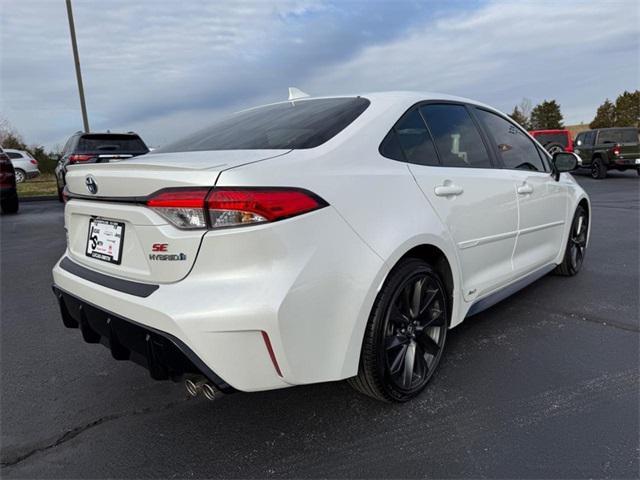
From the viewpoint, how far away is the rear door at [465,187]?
2564 millimetres

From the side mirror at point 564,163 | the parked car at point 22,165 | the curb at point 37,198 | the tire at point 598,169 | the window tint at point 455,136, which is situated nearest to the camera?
the window tint at point 455,136

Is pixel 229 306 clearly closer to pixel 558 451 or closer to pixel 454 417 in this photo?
pixel 454 417

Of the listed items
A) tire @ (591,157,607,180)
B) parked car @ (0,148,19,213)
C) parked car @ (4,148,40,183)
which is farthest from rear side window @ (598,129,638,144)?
parked car @ (4,148,40,183)

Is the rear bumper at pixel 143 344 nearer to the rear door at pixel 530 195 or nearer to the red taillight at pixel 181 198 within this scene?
the red taillight at pixel 181 198

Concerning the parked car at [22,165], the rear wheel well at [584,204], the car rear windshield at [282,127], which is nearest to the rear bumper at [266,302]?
the car rear windshield at [282,127]

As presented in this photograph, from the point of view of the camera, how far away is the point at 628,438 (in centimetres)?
212

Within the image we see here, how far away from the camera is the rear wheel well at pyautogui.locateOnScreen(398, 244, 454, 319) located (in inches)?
97.6

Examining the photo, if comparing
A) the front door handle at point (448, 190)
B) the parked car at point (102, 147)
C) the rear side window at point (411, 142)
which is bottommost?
the front door handle at point (448, 190)

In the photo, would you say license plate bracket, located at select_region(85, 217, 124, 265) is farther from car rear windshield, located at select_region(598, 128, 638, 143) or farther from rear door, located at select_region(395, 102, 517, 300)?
car rear windshield, located at select_region(598, 128, 638, 143)

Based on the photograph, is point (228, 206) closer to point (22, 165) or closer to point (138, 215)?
point (138, 215)

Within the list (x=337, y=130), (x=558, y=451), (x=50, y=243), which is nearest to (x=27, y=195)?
(x=50, y=243)

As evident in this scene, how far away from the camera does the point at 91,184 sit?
7.39 ft

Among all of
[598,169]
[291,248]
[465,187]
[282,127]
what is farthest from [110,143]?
[598,169]

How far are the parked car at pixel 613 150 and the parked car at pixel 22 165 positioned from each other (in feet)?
69.6
